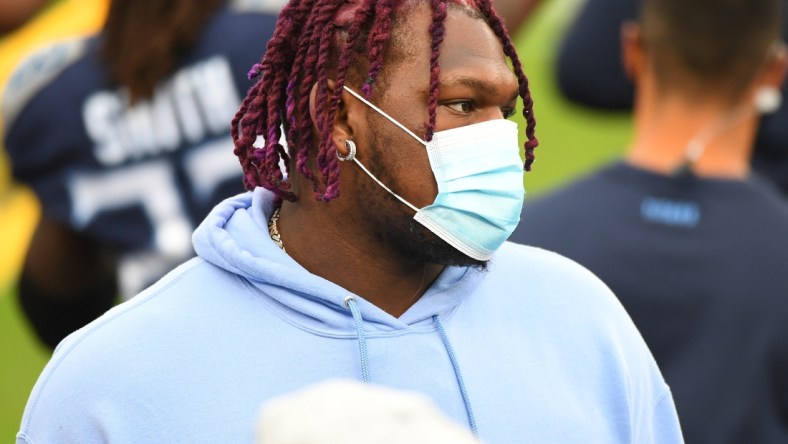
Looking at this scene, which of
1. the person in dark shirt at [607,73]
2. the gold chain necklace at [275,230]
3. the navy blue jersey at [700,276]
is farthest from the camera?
the person in dark shirt at [607,73]

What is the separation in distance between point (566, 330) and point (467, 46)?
0.53 meters

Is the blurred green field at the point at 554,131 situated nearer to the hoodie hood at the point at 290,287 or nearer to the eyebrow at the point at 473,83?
the hoodie hood at the point at 290,287

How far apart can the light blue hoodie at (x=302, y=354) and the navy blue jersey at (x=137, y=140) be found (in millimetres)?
1209

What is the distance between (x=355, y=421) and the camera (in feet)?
3.74

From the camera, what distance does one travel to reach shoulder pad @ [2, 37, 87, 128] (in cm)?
383

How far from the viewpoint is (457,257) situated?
2418 millimetres

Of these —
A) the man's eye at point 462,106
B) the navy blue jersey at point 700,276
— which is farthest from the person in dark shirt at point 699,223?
the man's eye at point 462,106

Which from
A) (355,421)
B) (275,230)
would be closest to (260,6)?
(275,230)

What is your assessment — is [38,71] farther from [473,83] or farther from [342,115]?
[473,83]

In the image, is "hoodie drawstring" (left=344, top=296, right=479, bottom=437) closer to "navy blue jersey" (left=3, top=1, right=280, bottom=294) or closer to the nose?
the nose

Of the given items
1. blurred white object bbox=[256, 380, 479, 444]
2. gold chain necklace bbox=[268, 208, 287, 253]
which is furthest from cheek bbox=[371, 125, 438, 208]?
blurred white object bbox=[256, 380, 479, 444]

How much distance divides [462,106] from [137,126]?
5.13 feet

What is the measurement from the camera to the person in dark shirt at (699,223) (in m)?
3.41

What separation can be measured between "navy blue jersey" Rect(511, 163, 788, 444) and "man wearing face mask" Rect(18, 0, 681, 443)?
0.97 meters
